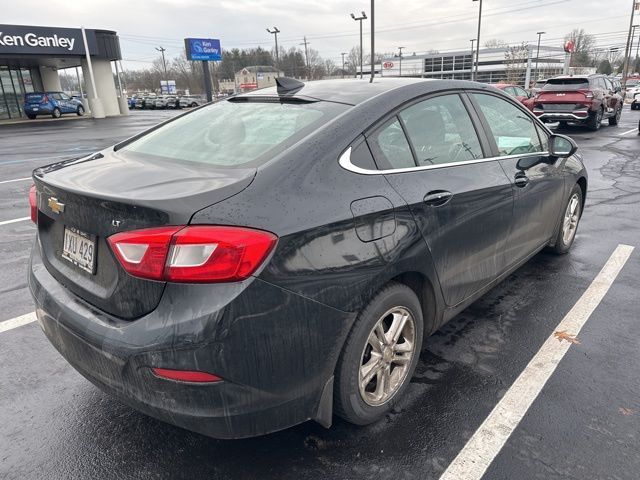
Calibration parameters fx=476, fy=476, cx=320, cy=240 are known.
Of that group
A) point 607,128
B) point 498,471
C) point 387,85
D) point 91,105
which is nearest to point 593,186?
point 387,85

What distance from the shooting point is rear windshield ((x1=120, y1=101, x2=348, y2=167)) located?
2227mm

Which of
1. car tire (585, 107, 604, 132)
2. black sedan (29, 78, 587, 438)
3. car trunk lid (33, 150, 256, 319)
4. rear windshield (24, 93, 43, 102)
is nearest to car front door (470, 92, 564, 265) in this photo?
black sedan (29, 78, 587, 438)

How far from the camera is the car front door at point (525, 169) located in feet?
10.7

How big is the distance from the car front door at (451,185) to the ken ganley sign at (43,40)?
107 feet

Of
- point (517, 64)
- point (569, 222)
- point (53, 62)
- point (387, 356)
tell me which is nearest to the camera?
point (387, 356)

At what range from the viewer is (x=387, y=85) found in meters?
2.73

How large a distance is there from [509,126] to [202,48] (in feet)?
117

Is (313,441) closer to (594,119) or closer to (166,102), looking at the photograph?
(594,119)

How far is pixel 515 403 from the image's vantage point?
2.56 m

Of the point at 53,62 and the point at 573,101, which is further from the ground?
the point at 53,62

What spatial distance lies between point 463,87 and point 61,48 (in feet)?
108

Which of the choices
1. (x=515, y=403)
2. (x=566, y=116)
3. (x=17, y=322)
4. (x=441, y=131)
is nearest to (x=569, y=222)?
(x=441, y=131)

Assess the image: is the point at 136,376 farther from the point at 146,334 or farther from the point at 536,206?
the point at 536,206

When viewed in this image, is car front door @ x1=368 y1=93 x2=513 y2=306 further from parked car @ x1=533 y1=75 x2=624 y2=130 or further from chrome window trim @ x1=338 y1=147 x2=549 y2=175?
parked car @ x1=533 y1=75 x2=624 y2=130
